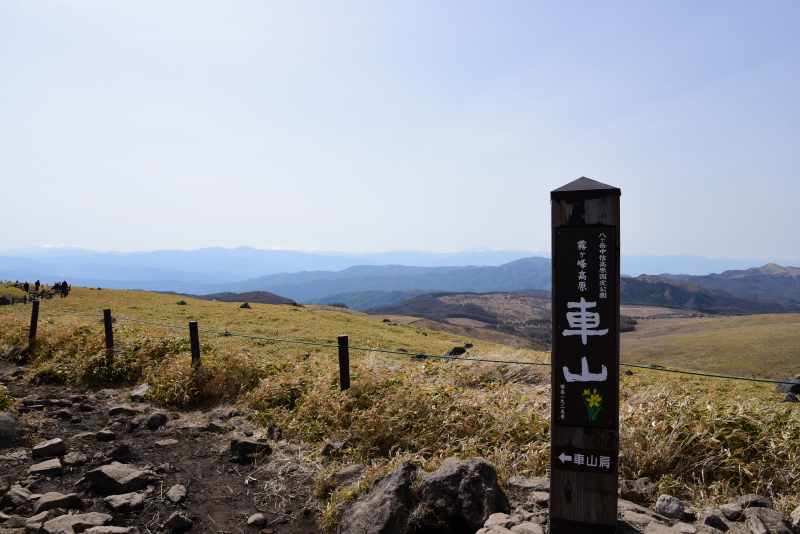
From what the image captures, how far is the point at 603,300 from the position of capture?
11.7ft

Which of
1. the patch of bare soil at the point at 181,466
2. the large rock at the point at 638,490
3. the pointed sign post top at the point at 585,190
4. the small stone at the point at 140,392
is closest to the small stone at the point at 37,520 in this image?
the patch of bare soil at the point at 181,466

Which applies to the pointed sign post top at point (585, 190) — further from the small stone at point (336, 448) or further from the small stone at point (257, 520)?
the small stone at point (257, 520)

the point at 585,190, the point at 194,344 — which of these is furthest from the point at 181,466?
the point at 585,190

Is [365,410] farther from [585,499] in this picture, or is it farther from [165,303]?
[165,303]

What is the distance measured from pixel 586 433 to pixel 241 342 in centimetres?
1359

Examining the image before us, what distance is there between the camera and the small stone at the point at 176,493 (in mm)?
5133

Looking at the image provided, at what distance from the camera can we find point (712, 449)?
17.6ft

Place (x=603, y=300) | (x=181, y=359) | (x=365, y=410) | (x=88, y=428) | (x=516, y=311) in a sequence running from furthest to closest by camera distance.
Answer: (x=516, y=311), (x=181, y=359), (x=88, y=428), (x=365, y=410), (x=603, y=300)

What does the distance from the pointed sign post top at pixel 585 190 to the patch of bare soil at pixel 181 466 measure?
14.3 ft

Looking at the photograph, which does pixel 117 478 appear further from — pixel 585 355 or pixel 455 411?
pixel 585 355

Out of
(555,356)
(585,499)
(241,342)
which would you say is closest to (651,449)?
(585,499)

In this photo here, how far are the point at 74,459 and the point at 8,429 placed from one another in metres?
1.55

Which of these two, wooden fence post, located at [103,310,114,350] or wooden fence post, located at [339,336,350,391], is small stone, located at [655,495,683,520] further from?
wooden fence post, located at [103,310,114,350]

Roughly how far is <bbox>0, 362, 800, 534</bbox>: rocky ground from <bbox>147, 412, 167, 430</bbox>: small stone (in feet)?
0.07
